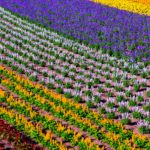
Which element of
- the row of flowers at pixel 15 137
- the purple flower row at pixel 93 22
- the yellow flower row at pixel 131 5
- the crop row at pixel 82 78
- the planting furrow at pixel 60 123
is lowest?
the row of flowers at pixel 15 137

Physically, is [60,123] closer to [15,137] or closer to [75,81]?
[15,137]

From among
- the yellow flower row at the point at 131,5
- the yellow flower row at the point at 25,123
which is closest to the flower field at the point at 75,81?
the yellow flower row at the point at 25,123

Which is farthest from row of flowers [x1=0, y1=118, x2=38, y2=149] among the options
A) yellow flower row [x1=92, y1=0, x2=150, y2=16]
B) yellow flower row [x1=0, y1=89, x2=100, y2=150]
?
yellow flower row [x1=92, y1=0, x2=150, y2=16]

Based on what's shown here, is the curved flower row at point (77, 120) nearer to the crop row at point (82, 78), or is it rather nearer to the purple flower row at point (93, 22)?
the crop row at point (82, 78)

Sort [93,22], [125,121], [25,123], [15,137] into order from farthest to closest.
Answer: [93,22] → [125,121] → [25,123] → [15,137]

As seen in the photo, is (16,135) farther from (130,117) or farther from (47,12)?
(47,12)

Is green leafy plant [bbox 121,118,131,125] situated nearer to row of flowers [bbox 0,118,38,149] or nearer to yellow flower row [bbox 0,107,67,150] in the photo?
yellow flower row [bbox 0,107,67,150]

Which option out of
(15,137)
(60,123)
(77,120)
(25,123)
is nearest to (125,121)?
(77,120)

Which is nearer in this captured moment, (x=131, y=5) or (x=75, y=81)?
(x=75, y=81)
